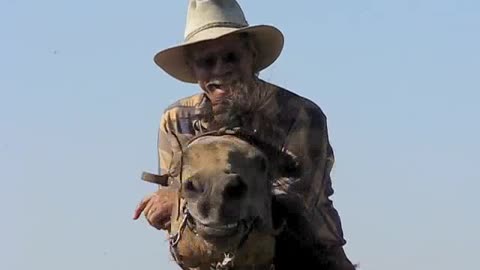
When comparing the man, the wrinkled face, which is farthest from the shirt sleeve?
the wrinkled face

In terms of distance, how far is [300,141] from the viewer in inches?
286

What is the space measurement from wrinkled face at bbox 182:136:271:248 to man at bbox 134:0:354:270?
1.35ft

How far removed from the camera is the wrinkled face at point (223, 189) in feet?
19.4

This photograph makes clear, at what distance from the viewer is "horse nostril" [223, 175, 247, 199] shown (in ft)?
19.4

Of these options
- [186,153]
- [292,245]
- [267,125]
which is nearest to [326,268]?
[292,245]

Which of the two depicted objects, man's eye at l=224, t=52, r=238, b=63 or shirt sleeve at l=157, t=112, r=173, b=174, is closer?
man's eye at l=224, t=52, r=238, b=63

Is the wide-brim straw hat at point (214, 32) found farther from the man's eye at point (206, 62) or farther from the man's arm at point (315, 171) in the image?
the man's arm at point (315, 171)

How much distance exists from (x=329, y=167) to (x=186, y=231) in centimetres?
170

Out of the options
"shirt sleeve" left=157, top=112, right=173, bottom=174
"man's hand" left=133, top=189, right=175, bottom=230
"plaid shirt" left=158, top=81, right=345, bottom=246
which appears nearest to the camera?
"man's hand" left=133, top=189, right=175, bottom=230

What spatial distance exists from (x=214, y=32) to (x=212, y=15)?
1.44 feet

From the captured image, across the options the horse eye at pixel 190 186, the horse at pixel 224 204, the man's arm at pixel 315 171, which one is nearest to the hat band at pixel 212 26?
the man's arm at pixel 315 171

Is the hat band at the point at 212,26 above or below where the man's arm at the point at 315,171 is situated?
above

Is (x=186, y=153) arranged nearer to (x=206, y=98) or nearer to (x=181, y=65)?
(x=206, y=98)

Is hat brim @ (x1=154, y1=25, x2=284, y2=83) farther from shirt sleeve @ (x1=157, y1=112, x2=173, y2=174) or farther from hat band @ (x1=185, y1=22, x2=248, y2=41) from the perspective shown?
shirt sleeve @ (x1=157, y1=112, x2=173, y2=174)
